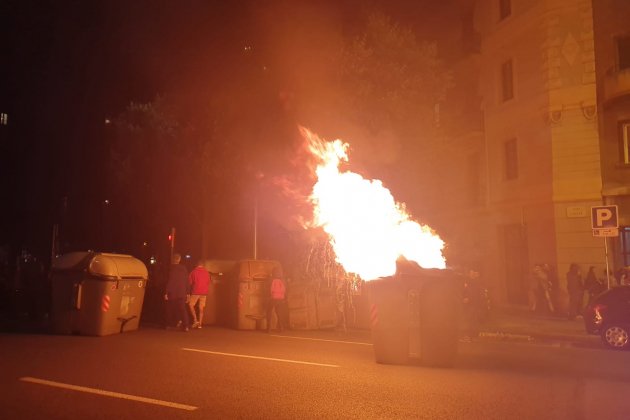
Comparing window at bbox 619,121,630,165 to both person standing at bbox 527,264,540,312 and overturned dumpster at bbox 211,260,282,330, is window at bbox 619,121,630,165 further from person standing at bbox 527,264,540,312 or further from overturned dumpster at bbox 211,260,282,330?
overturned dumpster at bbox 211,260,282,330

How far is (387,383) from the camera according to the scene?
303 inches

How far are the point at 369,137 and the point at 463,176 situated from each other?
271 inches

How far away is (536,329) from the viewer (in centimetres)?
1529

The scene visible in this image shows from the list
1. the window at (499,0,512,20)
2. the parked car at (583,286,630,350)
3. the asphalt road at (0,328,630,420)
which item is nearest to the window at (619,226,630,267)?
the parked car at (583,286,630,350)

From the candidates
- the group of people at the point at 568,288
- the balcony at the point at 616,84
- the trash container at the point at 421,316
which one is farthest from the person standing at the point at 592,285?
the trash container at the point at 421,316

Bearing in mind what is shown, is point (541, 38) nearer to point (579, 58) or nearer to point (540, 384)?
point (579, 58)

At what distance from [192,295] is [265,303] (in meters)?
1.89

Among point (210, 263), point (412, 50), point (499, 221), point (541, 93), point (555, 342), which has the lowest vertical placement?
point (555, 342)

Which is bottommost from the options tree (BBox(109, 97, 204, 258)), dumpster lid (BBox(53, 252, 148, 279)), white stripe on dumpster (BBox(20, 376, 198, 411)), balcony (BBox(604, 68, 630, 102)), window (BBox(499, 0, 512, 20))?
white stripe on dumpster (BBox(20, 376, 198, 411))

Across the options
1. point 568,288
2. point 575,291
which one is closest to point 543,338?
point 575,291

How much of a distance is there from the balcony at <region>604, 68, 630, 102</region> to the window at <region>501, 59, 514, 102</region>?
381 centimetres

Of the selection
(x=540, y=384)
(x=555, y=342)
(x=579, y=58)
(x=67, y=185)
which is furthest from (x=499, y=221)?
(x=67, y=185)

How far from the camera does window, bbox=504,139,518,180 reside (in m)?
21.6

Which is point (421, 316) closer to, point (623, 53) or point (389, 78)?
→ point (389, 78)
